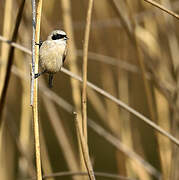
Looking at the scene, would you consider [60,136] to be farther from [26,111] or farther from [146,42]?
[146,42]

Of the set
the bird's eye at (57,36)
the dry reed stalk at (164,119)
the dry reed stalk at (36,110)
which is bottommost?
the dry reed stalk at (164,119)

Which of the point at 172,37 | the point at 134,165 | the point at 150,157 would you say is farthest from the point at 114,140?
the point at 150,157

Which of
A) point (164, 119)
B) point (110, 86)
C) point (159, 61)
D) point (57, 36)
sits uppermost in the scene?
point (57, 36)

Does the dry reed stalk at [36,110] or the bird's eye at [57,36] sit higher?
the bird's eye at [57,36]

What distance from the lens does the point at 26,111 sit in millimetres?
1979

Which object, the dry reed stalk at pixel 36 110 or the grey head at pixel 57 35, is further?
the grey head at pixel 57 35

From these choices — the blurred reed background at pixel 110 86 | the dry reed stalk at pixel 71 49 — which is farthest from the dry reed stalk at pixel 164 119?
the dry reed stalk at pixel 71 49

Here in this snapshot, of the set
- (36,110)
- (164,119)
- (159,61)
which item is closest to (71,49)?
(159,61)

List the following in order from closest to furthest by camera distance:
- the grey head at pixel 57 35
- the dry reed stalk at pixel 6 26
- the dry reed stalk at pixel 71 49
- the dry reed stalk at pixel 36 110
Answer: the dry reed stalk at pixel 36 110 < the grey head at pixel 57 35 < the dry reed stalk at pixel 6 26 < the dry reed stalk at pixel 71 49

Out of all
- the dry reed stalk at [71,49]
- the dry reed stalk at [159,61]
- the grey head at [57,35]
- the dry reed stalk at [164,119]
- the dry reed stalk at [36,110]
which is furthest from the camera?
the dry reed stalk at [159,61]

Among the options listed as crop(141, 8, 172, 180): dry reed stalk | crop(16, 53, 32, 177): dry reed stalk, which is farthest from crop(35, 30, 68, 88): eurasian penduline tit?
crop(141, 8, 172, 180): dry reed stalk

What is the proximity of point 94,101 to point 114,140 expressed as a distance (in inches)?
9.3

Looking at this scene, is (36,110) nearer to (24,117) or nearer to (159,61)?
(24,117)

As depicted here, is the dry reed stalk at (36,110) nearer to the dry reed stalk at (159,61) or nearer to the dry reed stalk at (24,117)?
the dry reed stalk at (24,117)
